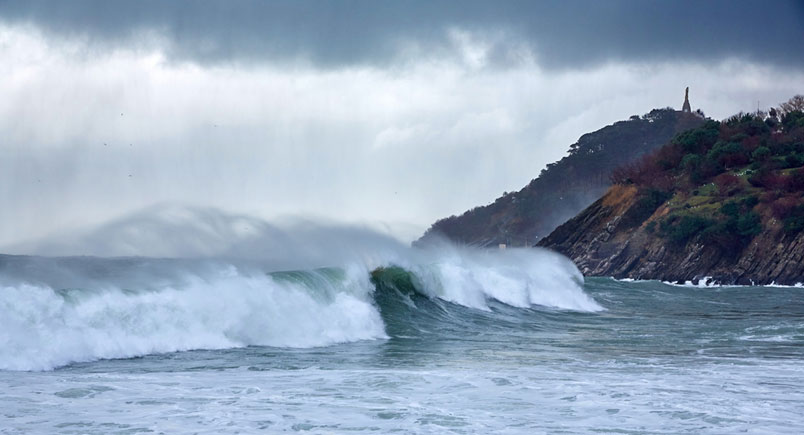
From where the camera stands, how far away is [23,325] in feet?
48.6

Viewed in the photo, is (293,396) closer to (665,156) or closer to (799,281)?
(799,281)

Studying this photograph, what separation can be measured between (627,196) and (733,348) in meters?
69.7

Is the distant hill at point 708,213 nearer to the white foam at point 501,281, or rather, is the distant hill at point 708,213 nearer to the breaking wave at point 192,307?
the white foam at point 501,281

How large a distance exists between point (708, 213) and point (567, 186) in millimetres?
78243

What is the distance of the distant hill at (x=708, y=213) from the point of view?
2680 inches

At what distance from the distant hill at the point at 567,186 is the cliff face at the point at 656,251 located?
51.9m

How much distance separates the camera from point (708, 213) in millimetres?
74688

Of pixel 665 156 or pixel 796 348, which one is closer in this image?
pixel 796 348

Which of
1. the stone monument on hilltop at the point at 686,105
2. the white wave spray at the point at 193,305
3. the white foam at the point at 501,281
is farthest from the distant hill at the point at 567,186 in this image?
the white wave spray at the point at 193,305

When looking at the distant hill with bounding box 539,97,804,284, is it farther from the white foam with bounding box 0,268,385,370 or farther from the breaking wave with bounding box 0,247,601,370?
the white foam with bounding box 0,268,385,370

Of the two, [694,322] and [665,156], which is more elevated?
[665,156]

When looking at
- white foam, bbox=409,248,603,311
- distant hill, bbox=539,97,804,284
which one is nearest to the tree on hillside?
distant hill, bbox=539,97,804,284

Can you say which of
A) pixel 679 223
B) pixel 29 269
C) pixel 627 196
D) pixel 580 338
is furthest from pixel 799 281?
pixel 29 269

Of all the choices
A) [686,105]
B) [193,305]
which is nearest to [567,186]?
[686,105]
